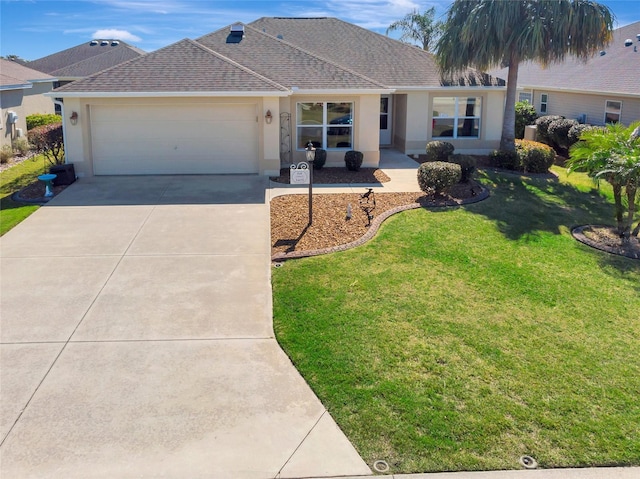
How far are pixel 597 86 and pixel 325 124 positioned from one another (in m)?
12.0

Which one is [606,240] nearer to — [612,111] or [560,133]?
[560,133]

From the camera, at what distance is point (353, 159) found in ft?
59.0

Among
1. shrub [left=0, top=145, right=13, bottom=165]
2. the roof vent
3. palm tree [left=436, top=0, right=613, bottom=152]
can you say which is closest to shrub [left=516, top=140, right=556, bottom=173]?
palm tree [left=436, top=0, right=613, bottom=152]

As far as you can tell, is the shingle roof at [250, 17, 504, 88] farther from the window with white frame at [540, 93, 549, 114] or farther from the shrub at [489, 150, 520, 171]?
the window with white frame at [540, 93, 549, 114]

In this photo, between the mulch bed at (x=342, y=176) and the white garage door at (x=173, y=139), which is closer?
the mulch bed at (x=342, y=176)

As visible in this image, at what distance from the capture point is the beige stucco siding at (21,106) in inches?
872

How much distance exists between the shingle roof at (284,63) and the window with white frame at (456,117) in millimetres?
4207

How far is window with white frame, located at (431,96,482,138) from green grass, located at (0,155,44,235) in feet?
46.7

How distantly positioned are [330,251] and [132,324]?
4.02 meters

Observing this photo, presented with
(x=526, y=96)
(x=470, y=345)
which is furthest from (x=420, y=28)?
(x=470, y=345)

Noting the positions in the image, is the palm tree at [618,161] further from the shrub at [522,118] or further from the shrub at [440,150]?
the shrub at [522,118]

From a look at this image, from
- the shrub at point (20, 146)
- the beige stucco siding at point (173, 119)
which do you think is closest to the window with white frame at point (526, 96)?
the beige stucco siding at point (173, 119)

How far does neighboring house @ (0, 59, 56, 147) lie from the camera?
2220 centimetres

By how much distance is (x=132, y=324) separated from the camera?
7852 millimetres
